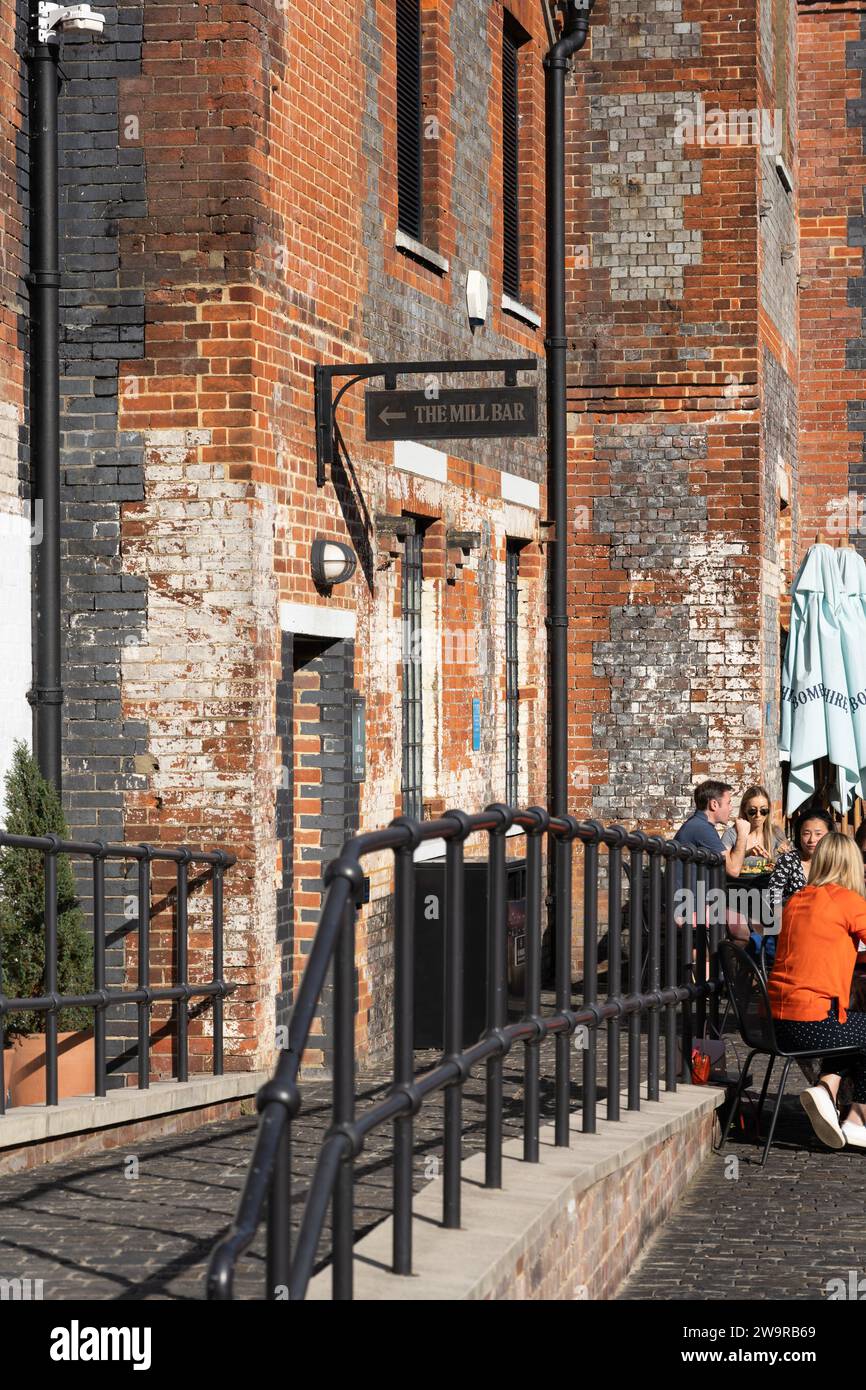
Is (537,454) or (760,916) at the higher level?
(537,454)

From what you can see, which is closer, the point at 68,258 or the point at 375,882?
the point at 68,258

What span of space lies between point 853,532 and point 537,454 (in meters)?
5.72

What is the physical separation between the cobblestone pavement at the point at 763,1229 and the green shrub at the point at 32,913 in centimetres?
257

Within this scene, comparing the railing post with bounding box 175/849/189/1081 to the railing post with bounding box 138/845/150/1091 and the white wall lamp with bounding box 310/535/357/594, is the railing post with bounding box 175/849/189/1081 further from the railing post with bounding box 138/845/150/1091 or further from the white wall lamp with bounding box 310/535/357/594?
the white wall lamp with bounding box 310/535/357/594

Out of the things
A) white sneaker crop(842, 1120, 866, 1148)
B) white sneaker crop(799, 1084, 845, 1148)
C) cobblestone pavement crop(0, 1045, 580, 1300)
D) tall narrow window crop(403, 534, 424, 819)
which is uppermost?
tall narrow window crop(403, 534, 424, 819)

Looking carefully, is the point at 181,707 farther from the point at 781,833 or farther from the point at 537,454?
the point at 537,454

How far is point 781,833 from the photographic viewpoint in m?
13.9

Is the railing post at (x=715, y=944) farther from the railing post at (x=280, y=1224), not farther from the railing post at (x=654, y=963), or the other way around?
the railing post at (x=280, y=1224)

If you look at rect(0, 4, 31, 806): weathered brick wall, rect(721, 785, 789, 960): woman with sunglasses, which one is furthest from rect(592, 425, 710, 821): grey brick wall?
rect(0, 4, 31, 806): weathered brick wall

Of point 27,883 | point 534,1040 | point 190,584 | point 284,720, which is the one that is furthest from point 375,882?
point 534,1040

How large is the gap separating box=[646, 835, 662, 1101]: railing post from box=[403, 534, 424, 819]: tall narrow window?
3.39 m

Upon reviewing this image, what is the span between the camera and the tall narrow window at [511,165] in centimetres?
1529

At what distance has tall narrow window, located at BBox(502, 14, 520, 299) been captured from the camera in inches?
602
